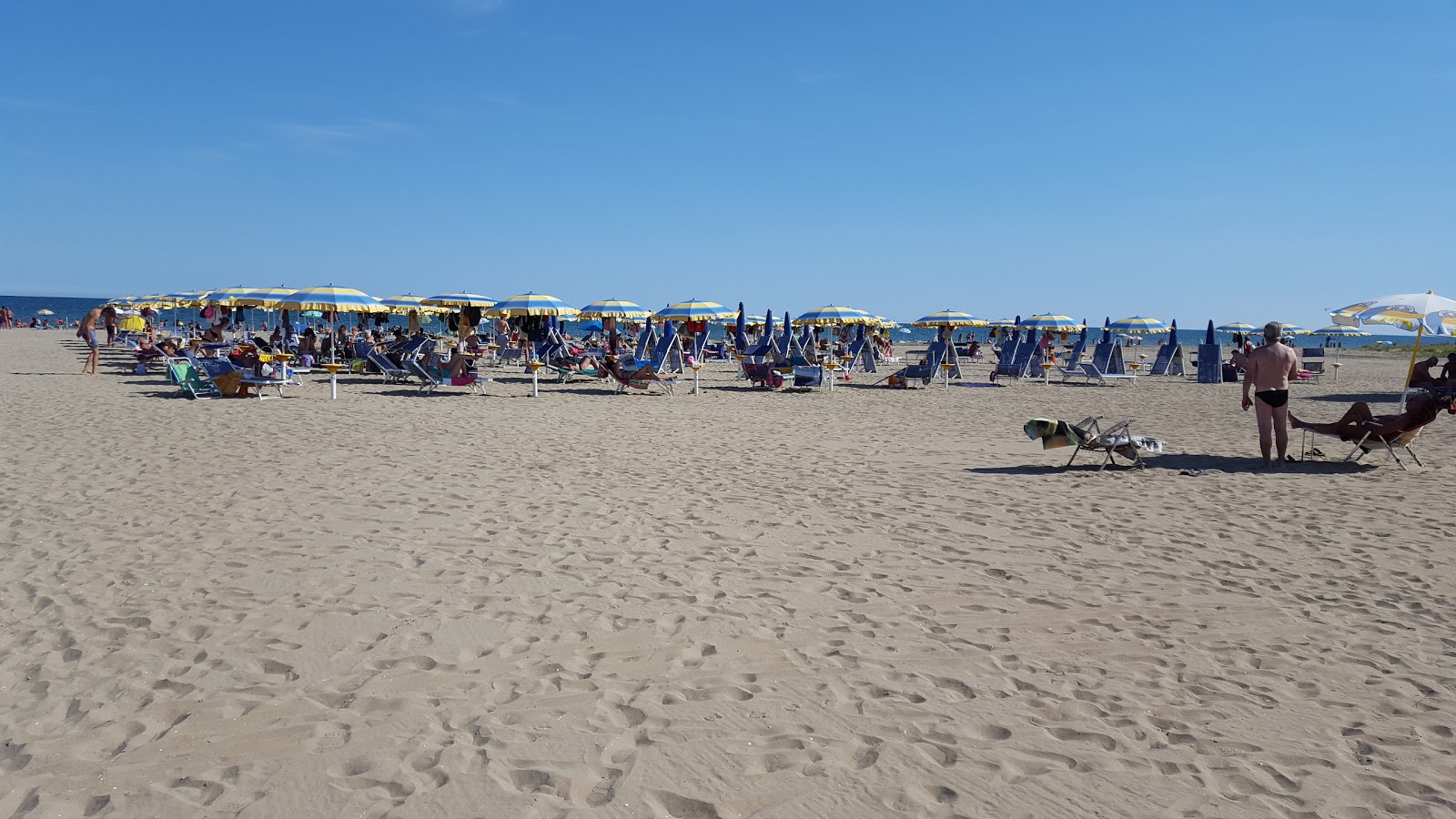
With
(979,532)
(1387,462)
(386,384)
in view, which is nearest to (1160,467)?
(1387,462)

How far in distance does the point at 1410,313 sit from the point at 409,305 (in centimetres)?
2078

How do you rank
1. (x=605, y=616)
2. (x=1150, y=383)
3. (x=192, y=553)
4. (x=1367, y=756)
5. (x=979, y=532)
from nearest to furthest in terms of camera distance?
1. (x=1367, y=756)
2. (x=605, y=616)
3. (x=192, y=553)
4. (x=979, y=532)
5. (x=1150, y=383)

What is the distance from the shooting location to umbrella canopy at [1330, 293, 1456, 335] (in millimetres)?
9727

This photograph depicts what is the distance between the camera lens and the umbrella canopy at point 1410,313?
31.9 ft

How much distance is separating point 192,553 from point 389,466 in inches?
104

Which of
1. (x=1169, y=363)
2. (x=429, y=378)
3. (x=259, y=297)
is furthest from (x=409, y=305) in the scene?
(x=1169, y=363)

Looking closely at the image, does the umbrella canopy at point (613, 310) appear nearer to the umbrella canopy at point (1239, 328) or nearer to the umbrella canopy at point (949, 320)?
the umbrella canopy at point (949, 320)

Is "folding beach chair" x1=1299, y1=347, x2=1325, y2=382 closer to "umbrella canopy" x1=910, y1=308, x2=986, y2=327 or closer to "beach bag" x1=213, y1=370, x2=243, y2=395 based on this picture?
"umbrella canopy" x1=910, y1=308, x2=986, y2=327

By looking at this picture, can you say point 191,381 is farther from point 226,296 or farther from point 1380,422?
point 1380,422

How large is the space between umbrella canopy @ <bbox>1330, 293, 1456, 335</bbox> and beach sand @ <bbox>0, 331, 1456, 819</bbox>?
298 centimetres

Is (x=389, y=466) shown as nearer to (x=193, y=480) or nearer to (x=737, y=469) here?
(x=193, y=480)

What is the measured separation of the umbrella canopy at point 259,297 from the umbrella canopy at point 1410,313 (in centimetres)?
1741

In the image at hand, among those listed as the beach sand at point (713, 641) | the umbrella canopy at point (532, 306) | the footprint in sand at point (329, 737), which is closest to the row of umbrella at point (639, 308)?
the umbrella canopy at point (532, 306)

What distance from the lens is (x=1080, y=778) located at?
8.61ft
